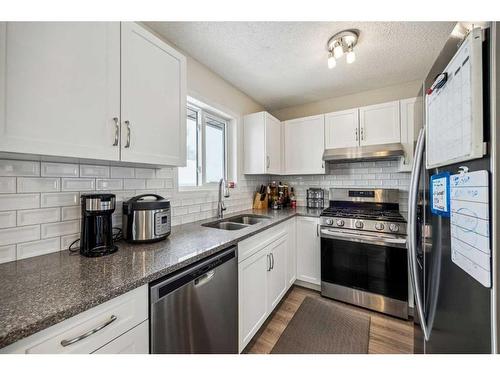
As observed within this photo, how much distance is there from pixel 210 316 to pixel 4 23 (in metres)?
1.46

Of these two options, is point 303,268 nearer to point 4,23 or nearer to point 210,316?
point 210,316

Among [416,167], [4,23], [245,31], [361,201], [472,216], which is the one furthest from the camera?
[361,201]

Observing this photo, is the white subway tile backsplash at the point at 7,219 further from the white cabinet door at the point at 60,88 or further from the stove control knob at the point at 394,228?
the stove control knob at the point at 394,228

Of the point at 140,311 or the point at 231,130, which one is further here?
the point at 231,130

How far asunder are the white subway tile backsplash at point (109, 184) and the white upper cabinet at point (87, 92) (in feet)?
1.03

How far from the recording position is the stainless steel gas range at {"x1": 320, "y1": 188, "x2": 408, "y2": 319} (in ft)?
5.90

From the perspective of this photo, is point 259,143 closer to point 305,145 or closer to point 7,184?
point 305,145

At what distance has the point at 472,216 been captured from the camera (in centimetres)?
55

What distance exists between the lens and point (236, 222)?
6.97 feet

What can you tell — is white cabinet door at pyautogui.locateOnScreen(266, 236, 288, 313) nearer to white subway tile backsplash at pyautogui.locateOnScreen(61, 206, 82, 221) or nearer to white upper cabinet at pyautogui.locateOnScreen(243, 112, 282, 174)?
white upper cabinet at pyautogui.locateOnScreen(243, 112, 282, 174)

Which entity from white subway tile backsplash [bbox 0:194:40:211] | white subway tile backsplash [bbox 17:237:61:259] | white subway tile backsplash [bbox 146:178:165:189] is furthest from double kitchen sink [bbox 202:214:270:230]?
white subway tile backsplash [bbox 0:194:40:211]

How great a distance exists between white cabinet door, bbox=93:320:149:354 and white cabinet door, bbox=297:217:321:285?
1851 mm

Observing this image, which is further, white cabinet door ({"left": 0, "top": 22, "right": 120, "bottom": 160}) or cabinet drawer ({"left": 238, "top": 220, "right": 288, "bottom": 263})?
cabinet drawer ({"left": 238, "top": 220, "right": 288, "bottom": 263})
